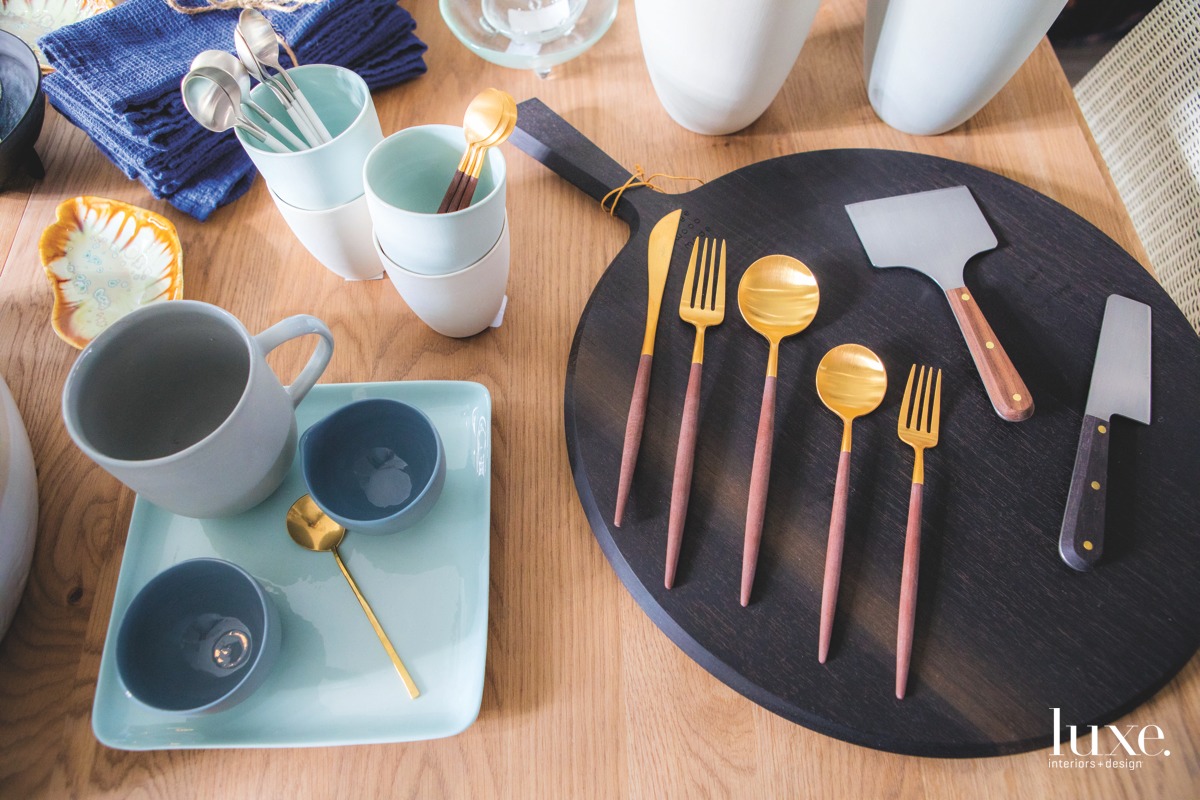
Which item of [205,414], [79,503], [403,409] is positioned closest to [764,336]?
[403,409]

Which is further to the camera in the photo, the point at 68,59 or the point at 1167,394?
the point at 68,59

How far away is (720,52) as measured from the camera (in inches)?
25.6

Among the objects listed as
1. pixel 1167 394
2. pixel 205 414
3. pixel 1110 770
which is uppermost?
pixel 1167 394

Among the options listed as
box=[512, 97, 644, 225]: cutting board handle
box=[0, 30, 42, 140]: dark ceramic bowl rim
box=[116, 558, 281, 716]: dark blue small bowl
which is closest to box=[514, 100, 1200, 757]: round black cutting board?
box=[512, 97, 644, 225]: cutting board handle

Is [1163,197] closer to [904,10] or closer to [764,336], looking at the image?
[904,10]

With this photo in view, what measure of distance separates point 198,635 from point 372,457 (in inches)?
6.2

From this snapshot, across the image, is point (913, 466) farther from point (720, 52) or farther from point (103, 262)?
point (103, 262)

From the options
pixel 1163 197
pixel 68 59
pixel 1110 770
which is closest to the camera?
pixel 1110 770

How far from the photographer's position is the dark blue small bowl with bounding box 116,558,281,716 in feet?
1.46

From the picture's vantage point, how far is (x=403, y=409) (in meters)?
0.53

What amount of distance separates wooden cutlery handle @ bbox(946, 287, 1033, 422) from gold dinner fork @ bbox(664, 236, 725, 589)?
0.20 metres

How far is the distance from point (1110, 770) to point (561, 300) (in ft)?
1.74

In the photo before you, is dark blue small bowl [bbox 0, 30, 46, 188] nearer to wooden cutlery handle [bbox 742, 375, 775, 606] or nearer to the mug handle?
the mug handle

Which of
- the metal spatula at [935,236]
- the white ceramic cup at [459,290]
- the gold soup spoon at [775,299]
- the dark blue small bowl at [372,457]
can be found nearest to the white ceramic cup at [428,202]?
the white ceramic cup at [459,290]
